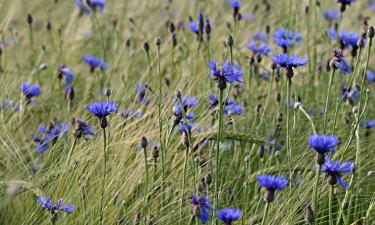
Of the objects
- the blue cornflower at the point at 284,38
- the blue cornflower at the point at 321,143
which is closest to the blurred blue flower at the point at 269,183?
the blue cornflower at the point at 321,143

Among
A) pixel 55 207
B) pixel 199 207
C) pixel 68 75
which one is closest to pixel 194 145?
pixel 55 207

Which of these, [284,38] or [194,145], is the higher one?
[284,38]

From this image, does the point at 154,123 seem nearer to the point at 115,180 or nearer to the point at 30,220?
the point at 115,180

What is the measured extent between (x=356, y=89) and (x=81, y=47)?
188 centimetres

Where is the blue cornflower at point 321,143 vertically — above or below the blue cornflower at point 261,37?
below

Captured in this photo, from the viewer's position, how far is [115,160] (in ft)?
8.00

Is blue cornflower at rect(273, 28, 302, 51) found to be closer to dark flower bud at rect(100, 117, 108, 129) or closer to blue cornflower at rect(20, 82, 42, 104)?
blue cornflower at rect(20, 82, 42, 104)

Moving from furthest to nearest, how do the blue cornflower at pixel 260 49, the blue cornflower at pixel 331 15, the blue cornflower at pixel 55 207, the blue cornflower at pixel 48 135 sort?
the blue cornflower at pixel 331 15 → the blue cornflower at pixel 260 49 → the blue cornflower at pixel 48 135 → the blue cornflower at pixel 55 207

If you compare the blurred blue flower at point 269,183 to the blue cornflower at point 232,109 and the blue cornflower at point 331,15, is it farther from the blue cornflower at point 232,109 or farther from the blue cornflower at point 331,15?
the blue cornflower at point 331,15

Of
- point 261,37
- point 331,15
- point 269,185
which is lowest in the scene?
point 269,185

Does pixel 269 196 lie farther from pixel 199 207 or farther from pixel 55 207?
pixel 55 207

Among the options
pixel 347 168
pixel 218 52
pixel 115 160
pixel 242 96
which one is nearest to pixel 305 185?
pixel 347 168

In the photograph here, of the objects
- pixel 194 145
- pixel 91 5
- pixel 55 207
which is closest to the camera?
pixel 55 207

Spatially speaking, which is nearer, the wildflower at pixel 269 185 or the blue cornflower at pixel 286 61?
the wildflower at pixel 269 185
